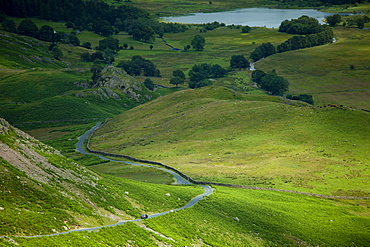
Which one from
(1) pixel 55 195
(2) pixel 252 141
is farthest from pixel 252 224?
(2) pixel 252 141

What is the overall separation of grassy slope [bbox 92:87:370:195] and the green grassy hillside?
88.9 feet

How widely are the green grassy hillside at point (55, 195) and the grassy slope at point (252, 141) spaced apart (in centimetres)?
2710

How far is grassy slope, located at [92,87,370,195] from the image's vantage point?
3492 inches

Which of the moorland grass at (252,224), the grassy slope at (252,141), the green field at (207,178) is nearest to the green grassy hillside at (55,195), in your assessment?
the green field at (207,178)

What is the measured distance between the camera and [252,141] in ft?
380

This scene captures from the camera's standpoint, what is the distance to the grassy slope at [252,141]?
88688mm

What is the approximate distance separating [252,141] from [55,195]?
74.2 metres

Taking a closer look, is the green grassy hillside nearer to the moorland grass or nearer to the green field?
the green field

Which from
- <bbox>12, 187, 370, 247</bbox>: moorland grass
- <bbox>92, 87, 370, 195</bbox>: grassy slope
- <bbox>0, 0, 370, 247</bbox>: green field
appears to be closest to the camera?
<bbox>0, 0, 370, 247</bbox>: green field

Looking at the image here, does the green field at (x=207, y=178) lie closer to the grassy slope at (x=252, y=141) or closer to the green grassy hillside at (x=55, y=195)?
the green grassy hillside at (x=55, y=195)

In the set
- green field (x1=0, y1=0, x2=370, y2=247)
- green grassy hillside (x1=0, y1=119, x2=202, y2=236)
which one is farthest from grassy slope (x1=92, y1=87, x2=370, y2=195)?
green grassy hillside (x1=0, y1=119, x2=202, y2=236)

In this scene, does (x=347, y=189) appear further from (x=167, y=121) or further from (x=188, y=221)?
(x=167, y=121)

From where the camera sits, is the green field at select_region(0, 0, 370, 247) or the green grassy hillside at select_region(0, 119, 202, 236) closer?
the green grassy hillside at select_region(0, 119, 202, 236)

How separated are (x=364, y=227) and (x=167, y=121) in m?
91.5
